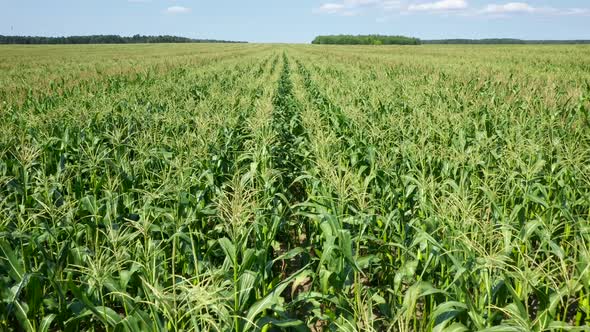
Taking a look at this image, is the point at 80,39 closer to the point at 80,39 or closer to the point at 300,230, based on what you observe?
the point at 80,39

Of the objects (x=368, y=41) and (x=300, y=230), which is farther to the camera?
(x=368, y=41)

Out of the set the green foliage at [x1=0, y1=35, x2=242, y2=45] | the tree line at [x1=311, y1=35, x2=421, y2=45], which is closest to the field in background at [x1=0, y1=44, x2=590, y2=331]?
the green foliage at [x1=0, y1=35, x2=242, y2=45]

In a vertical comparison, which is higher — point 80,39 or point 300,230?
point 80,39

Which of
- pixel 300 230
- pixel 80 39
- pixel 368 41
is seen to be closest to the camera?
pixel 300 230

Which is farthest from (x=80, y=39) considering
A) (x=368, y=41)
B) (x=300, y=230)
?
(x=300, y=230)

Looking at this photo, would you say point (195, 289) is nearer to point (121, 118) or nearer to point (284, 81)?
point (121, 118)

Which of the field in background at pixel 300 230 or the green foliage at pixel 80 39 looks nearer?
the field in background at pixel 300 230

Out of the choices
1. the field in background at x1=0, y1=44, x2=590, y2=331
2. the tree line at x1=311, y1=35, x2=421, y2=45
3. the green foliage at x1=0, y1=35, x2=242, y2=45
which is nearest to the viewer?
the field in background at x1=0, y1=44, x2=590, y2=331

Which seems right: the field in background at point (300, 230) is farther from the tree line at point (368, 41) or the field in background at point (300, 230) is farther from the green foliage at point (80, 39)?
the tree line at point (368, 41)

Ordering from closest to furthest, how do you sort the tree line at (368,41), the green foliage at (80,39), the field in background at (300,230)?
the field in background at (300,230)
the green foliage at (80,39)
the tree line at (368,41)

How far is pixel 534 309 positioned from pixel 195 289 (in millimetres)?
3234

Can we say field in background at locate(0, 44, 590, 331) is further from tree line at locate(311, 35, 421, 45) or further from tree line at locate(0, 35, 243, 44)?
tree line at locate(311, 35, 421, 45)

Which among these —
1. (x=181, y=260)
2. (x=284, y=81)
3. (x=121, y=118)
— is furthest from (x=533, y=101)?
(x=284, y=81)

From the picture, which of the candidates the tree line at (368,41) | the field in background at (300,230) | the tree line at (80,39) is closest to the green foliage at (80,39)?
the tree line at (80,39)
